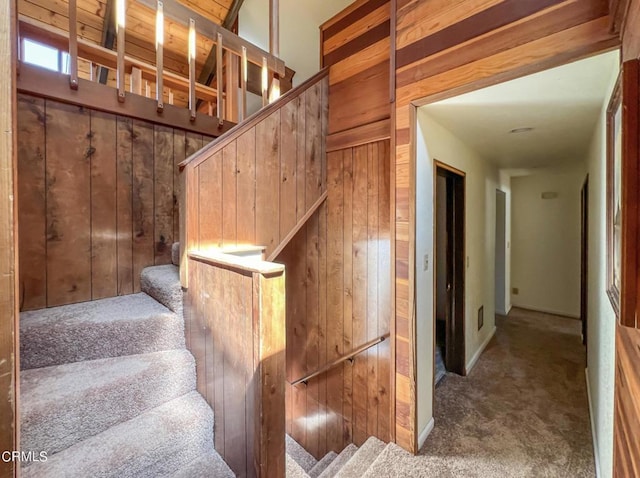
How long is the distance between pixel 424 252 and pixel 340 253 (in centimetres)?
72

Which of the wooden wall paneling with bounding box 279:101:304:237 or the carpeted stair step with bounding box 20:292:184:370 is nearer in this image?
the carpeted stair step with bounding box 20:292:184:370

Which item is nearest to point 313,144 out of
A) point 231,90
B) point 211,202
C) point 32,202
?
point 211,202

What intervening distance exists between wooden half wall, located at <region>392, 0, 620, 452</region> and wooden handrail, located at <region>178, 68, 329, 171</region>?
28.8 inches

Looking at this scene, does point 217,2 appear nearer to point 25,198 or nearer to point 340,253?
point 25,198

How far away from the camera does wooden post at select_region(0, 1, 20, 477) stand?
0.66 meters

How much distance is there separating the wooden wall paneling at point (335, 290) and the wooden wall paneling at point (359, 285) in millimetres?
131

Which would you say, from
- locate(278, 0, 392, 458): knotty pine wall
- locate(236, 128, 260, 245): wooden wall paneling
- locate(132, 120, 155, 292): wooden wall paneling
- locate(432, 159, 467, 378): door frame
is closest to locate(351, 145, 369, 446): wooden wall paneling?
locate(278, 0, 392, 458): knotty pine wall

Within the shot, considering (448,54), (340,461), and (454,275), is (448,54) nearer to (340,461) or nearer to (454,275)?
(454,275)

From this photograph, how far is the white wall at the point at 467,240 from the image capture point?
70.7 inches

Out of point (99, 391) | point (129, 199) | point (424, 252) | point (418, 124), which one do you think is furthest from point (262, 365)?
point (129, 199)

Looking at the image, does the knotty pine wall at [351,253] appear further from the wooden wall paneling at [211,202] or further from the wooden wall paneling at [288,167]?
the wooden wall paneling at [211,202]

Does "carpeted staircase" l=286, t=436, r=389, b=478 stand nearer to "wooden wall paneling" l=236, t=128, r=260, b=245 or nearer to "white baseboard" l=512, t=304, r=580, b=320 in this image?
"wooden wall paneling" l=236, t=128, r=260, b=245

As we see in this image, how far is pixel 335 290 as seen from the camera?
2.38m

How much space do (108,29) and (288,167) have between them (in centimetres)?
345
